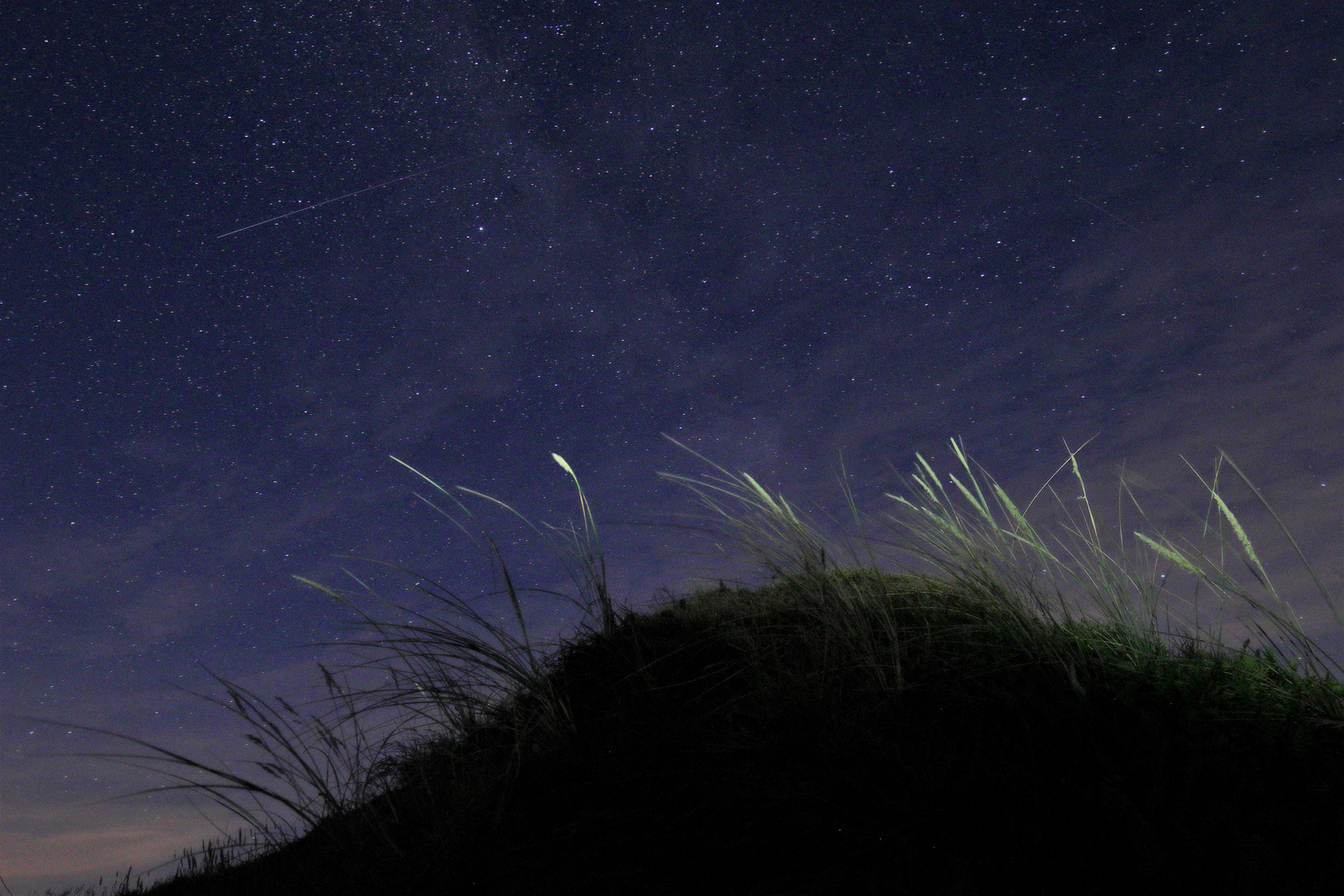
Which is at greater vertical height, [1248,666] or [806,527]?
[806,527]

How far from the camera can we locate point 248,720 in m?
2.73

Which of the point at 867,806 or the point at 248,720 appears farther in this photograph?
the point at 248,720

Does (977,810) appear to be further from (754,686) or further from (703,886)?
(754,686)

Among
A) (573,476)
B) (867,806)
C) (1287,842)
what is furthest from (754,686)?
(1287,842)

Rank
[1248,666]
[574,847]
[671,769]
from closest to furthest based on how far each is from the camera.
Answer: [574,847], [671,769], [1248,666]

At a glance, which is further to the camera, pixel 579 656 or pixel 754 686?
pixel 579 656

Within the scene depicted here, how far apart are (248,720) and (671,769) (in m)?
1.65

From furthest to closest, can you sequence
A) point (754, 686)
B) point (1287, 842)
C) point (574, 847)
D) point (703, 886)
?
point (754, 686) < point (574, 847) < point (703, 886) < point (1287, 842)

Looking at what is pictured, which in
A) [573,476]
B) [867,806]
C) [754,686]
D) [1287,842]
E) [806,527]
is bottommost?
[1287,842]

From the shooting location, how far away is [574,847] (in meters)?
2.01

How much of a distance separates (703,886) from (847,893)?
1.11 feet

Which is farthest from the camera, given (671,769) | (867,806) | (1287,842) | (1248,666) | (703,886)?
(1248,666)

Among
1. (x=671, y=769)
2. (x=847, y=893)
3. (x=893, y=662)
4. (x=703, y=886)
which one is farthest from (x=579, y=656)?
(x=847, y=893)

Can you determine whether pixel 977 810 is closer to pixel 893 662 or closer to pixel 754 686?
pixel 893 662
